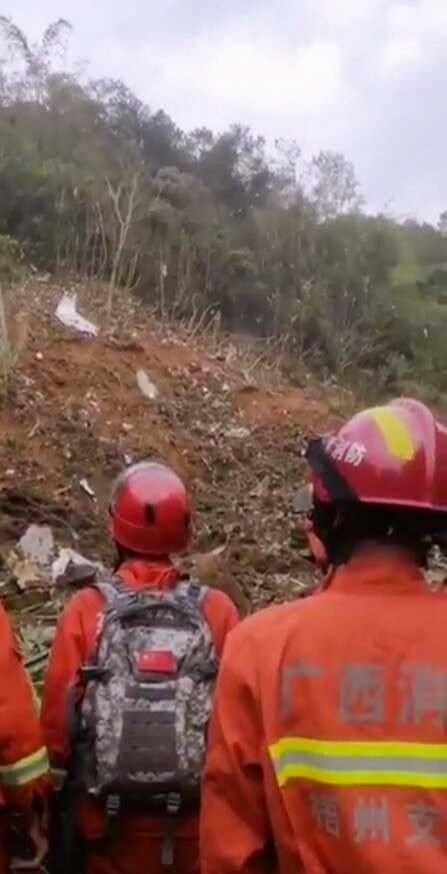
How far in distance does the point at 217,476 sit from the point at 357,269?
58.2ft

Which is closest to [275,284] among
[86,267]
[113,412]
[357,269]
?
[357,269]

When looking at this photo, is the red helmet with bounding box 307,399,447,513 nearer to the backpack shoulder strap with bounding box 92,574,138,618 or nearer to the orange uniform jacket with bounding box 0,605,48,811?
the orange uniform jacket with bounding box 0,605,48,811

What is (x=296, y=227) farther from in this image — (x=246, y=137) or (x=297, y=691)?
(x=297, y=691)

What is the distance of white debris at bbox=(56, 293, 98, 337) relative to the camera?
57.8 feet

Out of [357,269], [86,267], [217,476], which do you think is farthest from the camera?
[357,269]

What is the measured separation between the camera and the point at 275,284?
2928cm

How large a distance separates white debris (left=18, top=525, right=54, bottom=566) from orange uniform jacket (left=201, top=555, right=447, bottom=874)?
8173 millimetres

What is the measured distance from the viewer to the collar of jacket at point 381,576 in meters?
2.41

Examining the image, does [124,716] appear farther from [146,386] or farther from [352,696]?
[146,386]

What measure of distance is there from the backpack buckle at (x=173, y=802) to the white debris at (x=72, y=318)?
46.1 ft

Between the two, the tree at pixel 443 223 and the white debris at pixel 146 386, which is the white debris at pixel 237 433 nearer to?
the white debris at pixel 146 386

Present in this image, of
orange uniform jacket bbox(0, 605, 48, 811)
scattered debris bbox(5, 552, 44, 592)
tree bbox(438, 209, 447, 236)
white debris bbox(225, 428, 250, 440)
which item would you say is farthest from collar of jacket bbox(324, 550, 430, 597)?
tree bbox(438, 209, 447, 236)

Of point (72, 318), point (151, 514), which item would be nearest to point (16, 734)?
point (151, 514)

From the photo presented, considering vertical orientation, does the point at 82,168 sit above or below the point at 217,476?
above
